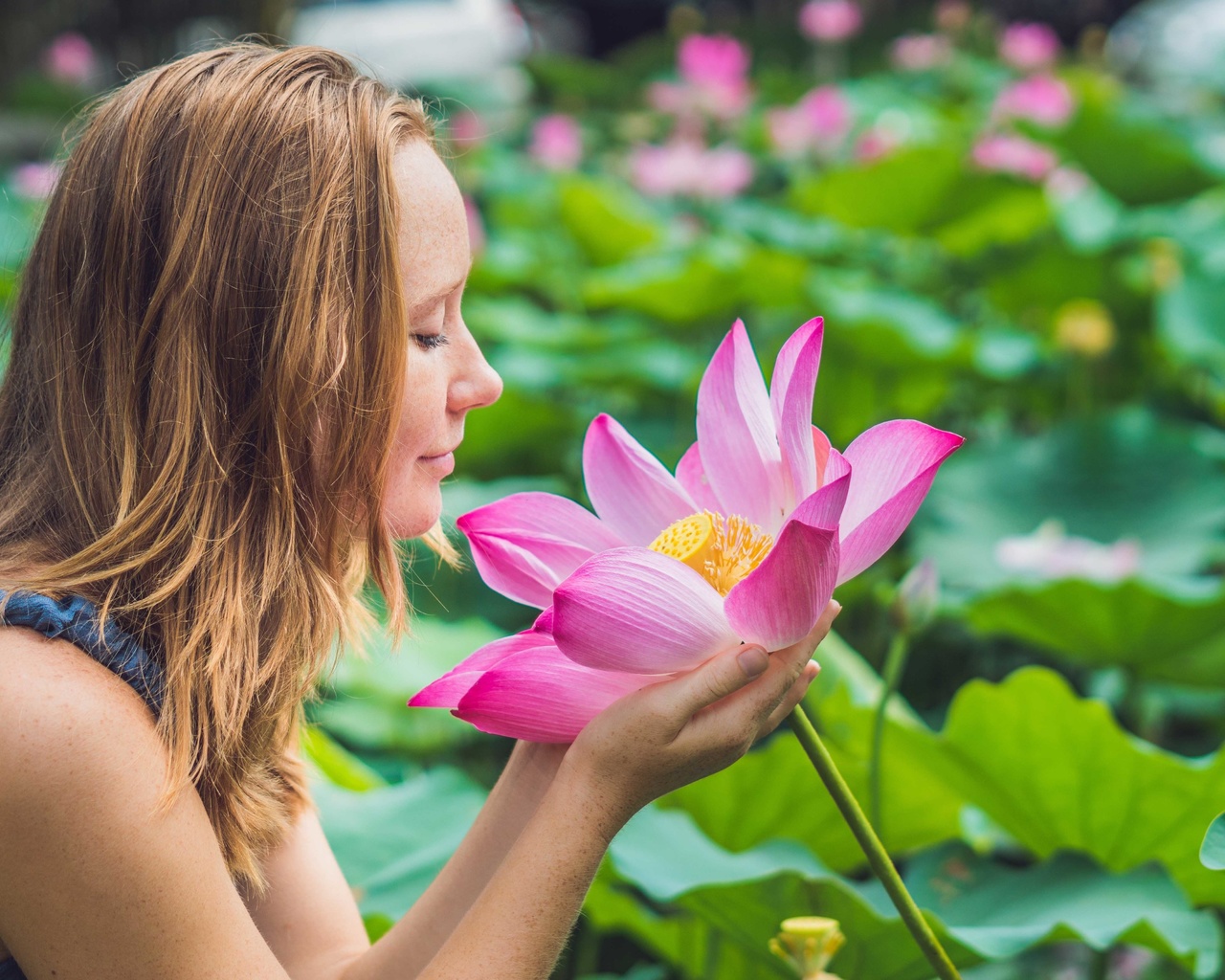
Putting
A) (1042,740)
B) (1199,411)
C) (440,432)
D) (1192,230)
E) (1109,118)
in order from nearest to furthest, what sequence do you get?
(440,432) < (1042,740) < (1199,411) < (1192,230) < (1109,118)

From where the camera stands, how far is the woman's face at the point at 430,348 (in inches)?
30.8

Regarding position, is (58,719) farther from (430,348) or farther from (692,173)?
(692,173)

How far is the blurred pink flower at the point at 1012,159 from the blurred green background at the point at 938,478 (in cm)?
1

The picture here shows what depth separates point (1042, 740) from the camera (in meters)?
1.09

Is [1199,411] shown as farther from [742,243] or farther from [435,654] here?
[435,654]

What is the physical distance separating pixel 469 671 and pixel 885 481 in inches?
9.0

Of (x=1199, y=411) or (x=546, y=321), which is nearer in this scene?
(x=1199, y=411)

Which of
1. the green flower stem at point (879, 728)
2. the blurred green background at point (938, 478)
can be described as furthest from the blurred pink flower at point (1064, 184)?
the green flower stem at point (879, 728)

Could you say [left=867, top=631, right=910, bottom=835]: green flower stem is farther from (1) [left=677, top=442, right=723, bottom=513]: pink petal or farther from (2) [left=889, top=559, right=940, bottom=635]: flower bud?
(1) [left=677, top=442, right=723, bottom=513]: pink petal

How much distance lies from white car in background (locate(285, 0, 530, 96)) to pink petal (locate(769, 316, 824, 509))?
197 inches

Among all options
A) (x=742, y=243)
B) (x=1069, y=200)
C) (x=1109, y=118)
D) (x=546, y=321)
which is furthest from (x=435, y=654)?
(x=1109, y=118)

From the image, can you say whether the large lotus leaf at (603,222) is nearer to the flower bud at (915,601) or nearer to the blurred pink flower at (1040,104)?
the blurred pink flower at (1040,104)

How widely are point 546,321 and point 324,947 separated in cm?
214

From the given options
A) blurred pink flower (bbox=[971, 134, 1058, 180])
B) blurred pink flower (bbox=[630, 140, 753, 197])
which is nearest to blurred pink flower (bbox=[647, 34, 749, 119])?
blurred pink flower (bbox=[630, 140, 753, 197])
